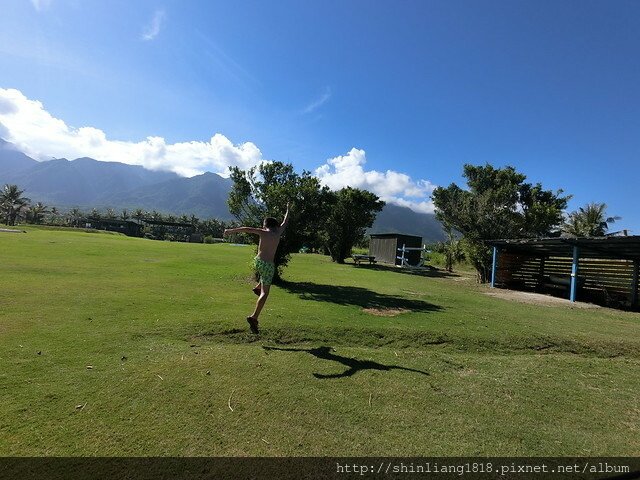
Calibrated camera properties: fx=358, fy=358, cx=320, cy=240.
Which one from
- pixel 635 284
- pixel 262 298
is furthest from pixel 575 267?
pixel 262 298

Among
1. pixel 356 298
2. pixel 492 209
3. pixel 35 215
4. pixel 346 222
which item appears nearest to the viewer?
pixel 356 298

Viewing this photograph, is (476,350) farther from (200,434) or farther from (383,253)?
(383,253)

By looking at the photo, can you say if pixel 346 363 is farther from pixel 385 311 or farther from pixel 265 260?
pixel 385 311

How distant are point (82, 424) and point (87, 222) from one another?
99066mm

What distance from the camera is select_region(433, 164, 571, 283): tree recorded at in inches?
992

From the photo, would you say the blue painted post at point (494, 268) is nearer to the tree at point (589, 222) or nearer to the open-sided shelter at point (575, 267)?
the open-sided shelter at point (575, 267)

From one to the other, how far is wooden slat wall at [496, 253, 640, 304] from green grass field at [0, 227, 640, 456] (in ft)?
32.5

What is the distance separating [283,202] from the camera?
1411 centimetres

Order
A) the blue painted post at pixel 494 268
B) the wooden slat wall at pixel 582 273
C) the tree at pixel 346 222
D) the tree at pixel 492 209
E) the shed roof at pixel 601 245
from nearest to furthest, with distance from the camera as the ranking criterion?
1. the shed roof at pixel 601 245
2. the wooden slat wall at pixel 582 273
3. the blue painted post at pixel 494 268
4. the tree at pixel 492 209
5. the tree at pixel 346 222

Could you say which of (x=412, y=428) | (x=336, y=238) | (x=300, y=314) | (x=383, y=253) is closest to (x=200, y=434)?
(x=412, y=428)

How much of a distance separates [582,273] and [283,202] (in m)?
16.1

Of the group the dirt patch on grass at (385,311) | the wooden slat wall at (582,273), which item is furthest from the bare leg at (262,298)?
the wooden slat wall at (582,273)

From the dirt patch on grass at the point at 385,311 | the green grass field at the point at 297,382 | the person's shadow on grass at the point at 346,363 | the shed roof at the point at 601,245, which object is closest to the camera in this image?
the green grass field at the point at 297,382

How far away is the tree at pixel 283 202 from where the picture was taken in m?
14.2
